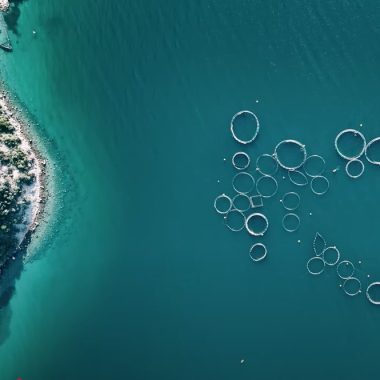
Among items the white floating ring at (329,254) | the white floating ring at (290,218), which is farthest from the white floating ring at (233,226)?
the white floating ring at (329,254)

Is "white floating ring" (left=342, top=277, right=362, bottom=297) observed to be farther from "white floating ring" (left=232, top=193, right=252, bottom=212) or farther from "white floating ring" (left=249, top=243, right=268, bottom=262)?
"white floating ring" (left=232, top=193, right=252, bottom=212)

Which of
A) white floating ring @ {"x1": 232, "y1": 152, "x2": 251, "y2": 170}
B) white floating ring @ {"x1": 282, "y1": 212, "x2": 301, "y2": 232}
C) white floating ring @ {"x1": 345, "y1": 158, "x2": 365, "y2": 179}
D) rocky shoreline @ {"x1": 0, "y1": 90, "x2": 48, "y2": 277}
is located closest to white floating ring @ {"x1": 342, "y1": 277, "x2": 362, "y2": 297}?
white floating ring @ {"x1": 282, "y1": 212, "x2": 301, "y2": 232}

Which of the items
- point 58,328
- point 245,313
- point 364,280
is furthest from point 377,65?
point 58,328

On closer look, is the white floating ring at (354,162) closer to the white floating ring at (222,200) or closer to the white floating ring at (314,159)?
the white floating ring at (314,159)

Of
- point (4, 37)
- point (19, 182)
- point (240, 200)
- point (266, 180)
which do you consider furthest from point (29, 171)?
point (266, 180)

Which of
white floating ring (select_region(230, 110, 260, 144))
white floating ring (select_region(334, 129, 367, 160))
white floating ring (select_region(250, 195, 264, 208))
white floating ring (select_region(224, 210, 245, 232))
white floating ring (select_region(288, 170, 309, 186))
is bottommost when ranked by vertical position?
white floating ring (select_region(224, 210, 245, 232))
